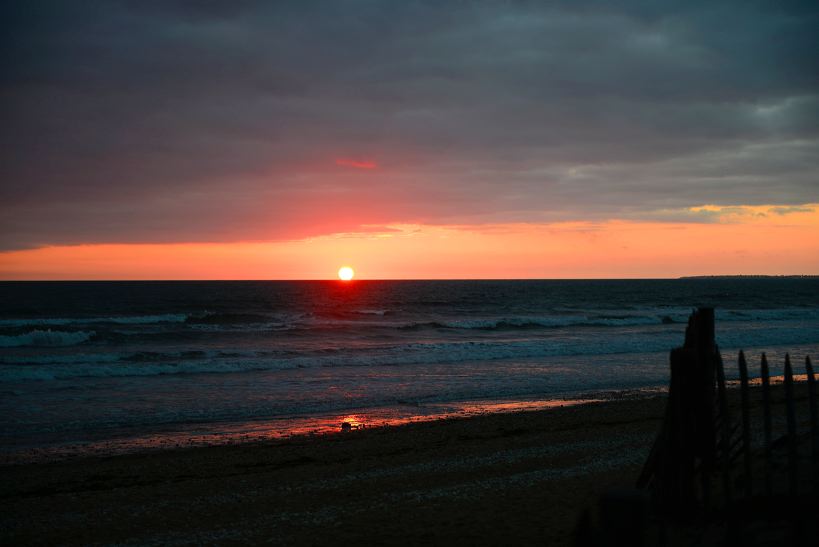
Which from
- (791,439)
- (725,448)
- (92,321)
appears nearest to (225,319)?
(92,321)

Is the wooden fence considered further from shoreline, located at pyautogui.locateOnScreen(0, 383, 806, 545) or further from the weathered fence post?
shoreline, located at pyautogui.locateOnScreen(0, 383, 806, 545)

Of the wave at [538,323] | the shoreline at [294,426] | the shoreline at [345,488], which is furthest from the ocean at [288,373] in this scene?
the shoreline at [345,488]

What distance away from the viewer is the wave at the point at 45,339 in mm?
36000

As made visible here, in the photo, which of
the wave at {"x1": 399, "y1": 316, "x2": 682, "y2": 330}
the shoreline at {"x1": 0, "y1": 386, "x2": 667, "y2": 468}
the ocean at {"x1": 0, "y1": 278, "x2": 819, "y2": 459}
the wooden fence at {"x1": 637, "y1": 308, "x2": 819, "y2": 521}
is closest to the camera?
the wooden fence at {"x1": 637, "y1": 308, "x2": 819, "y2": 521}

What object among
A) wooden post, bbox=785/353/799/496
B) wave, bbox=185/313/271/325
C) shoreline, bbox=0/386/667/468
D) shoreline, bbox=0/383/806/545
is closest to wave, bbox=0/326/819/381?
shoreline, bbox=0/386/667/468

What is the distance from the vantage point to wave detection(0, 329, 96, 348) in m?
36.0

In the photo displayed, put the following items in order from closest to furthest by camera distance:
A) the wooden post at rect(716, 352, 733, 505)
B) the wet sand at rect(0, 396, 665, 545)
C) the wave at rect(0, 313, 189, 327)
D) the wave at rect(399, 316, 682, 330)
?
the wooden post at rect(716, 352, 733, 505) → the wet sand at rect(0, 396, 665, 545) → the wave at rect(0, 313, 189, 327) → the wave at rect(399, 316, 682, 330)

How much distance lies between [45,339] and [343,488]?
3435 cm

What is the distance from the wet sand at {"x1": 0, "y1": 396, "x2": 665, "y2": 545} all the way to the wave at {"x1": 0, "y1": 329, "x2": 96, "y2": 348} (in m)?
28.4

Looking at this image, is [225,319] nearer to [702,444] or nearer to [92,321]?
[92,321]

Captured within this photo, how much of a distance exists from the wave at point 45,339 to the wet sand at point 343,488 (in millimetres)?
28448

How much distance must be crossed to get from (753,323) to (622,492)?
51.3 meters

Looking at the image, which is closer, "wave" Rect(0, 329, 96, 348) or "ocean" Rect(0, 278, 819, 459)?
"ocean" Rect(0, 278, 819, 459)

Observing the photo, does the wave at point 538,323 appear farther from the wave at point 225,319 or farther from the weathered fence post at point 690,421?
Result: the weathered fence post at point 690,421
